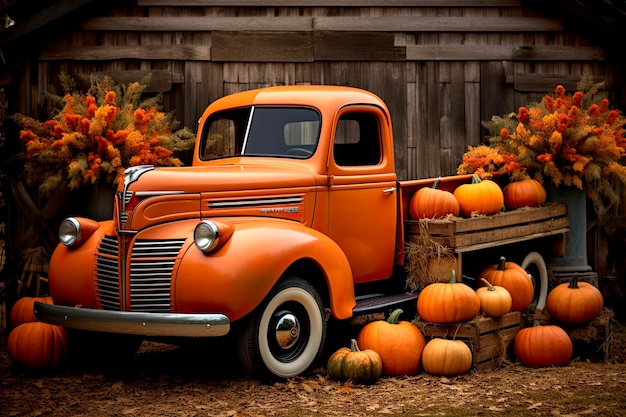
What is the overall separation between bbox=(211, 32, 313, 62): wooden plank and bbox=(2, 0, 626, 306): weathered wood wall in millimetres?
11

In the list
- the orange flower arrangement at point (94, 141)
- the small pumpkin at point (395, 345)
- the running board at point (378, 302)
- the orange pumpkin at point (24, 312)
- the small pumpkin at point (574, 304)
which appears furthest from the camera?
the orange flower arrangement at point (94, 141)

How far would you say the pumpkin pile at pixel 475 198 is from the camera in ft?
24.7

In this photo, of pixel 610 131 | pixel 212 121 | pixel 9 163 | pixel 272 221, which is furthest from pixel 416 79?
pixel 9 163

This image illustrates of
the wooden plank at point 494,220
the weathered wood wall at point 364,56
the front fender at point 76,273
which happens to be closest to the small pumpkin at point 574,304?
the wooden plank at point 494,220

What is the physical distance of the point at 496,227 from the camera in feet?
25.6

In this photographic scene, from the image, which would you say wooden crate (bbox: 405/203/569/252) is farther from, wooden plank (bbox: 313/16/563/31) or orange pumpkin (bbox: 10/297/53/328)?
orange pumpkin (bbox: 10/297/53/328)

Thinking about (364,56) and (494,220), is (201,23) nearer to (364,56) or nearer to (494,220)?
(364,56)

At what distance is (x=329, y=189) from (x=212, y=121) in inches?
60.0

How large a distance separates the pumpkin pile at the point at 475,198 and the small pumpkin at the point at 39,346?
3177mm

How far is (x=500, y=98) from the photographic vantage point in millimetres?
9719

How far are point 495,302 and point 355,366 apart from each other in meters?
1.42

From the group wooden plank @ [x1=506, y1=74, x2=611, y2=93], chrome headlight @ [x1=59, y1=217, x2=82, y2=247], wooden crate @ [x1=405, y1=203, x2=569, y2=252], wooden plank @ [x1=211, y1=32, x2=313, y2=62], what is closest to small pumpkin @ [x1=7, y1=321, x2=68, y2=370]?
chrome headlight @ [x1=59, y1=217, x2=82, y2=247]

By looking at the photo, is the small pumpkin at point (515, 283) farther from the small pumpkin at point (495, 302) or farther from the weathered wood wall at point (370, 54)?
the weathered wood wall at point (370, 54)

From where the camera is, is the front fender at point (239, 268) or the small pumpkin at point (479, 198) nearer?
the front fender at point (239, 268)
